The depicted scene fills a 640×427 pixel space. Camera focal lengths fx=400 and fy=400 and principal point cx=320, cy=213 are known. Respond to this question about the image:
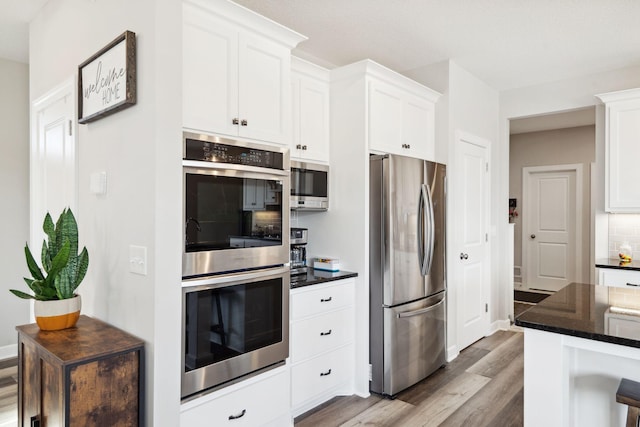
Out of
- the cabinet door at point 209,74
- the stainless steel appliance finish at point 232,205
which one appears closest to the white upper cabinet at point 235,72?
the cabinet door at point 209,74

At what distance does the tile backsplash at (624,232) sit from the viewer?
3885 mm

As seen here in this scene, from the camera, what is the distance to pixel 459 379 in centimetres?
320

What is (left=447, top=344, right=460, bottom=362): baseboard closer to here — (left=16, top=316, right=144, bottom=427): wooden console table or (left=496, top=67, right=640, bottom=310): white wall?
(left=496, top=67, right=640, bottom=310): white wall

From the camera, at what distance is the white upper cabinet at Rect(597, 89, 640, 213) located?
11.8 ft

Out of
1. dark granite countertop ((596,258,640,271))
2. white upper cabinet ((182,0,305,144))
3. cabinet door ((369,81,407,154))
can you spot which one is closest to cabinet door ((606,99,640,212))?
dark granite countertop ((596,258,640,271))

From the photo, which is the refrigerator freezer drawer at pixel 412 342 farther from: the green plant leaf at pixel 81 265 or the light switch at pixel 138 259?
the green plant leaf at pixel 81 265

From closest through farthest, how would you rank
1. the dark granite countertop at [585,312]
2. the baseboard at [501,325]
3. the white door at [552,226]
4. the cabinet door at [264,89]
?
the dark granite countertop at [585,312] → the cabinet door at [264,89] → the baseboard at [501,325] → the white door at [552,226]

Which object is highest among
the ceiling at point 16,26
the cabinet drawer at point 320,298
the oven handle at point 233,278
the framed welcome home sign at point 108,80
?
the ceiling at point 16,26

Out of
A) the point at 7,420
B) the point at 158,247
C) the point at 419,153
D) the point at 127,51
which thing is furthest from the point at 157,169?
the point at 419,153

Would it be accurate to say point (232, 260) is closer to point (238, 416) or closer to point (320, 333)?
point (238, 416)

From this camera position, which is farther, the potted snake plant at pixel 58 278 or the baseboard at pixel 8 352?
the baseboard at pixel 8 352

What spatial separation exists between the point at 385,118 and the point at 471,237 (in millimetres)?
1696

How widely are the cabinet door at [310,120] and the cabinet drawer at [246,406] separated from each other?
4.96ft

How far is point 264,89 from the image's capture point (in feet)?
7.42
